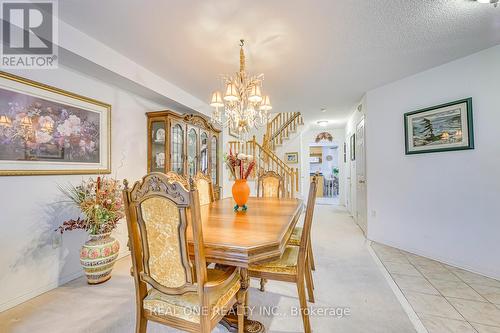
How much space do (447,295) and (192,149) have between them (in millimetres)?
3685

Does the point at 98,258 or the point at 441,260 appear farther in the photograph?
the point at 441,260

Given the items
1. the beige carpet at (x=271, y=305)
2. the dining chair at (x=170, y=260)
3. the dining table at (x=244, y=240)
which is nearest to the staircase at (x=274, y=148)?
the beige carpet at (x=271, y=305)

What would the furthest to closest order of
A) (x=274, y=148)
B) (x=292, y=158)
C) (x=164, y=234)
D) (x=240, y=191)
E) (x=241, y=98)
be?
(x=274, y=148)
(x=292, y=158)
(x=241, y=98)
(x=240, y=191)
(x=164, y=234)

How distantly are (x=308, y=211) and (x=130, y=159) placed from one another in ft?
8.54

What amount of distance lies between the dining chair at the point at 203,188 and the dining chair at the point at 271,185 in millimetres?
830

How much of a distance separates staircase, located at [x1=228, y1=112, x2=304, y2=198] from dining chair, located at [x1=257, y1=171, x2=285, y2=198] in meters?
2.03

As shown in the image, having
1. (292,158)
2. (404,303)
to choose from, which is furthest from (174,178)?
(292,158)

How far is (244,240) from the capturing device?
119 centimetres

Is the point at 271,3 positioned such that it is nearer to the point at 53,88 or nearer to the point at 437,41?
the point at 437,41

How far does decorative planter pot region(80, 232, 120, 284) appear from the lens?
220 centimetres

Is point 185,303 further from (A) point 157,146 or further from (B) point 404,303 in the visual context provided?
(A) point 157,146

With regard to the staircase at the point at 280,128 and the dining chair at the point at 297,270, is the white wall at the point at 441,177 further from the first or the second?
the staircase at the point at 280,128

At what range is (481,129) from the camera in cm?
253

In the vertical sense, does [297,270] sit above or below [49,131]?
below
